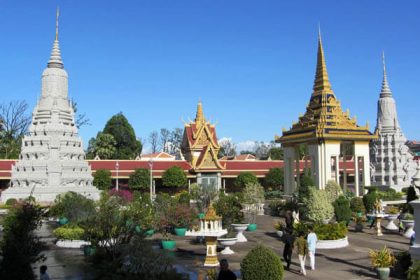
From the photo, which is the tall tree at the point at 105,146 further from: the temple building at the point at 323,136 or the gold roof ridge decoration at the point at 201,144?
the temple building at the point at 323,136

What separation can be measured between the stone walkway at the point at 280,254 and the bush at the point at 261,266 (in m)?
2.19

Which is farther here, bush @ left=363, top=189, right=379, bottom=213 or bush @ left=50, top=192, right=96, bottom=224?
bush @ left=363, top=189, right=379, bottom=213

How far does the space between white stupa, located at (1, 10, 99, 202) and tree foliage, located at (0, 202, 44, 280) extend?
22564 mm

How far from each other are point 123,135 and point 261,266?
65.2 m

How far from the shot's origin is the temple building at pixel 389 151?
160 feet

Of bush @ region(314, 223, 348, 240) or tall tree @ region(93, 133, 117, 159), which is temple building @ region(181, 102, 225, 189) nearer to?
tall tree @ region(93, 133, 117, 159)

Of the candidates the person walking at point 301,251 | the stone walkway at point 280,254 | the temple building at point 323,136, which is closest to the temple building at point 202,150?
the temple building at point 323,136

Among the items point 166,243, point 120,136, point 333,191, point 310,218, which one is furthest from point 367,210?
point 120,136

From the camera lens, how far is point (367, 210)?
101 ft

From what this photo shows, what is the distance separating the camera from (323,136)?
35031 millimetres

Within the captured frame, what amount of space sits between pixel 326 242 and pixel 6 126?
57309 mm


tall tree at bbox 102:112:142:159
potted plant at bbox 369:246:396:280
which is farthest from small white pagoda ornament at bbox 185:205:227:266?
tall tree at bbox 102:112:142:159

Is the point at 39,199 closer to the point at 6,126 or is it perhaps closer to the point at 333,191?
the point at 333,191

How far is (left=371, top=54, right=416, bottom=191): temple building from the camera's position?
4888 cm
